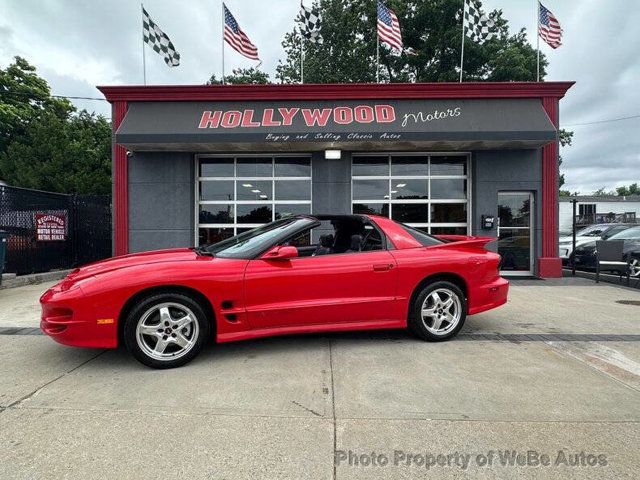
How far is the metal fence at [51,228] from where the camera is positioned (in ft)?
27.9

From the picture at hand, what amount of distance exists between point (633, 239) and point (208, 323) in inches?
466

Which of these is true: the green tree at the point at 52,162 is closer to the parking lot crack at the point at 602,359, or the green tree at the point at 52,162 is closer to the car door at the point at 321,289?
the car door at the point at 321,289

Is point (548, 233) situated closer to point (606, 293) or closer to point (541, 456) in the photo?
point (606, 293)

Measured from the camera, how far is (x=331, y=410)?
2.82 meters

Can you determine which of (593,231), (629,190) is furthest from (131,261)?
(629,190)

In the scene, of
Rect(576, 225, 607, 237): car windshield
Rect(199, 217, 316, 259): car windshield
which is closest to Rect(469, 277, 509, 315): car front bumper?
Rect(199, 217, 316, 259): car windshield

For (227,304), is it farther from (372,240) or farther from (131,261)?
(372,240)

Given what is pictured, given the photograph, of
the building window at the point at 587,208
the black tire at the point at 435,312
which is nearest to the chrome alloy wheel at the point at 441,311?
the black tire at the point at 435,312

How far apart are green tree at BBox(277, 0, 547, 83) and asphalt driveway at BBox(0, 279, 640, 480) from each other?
21.6 m

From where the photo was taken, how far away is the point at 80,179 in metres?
24.1

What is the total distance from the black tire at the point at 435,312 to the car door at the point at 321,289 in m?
0.29

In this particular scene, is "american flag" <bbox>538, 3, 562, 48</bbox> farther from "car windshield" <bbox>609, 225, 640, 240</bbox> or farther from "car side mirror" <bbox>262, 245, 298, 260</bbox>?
"car side mirror" <bbox>262, 245, 298, 260</bbox>

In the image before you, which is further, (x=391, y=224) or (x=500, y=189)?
(x=500, y=189)

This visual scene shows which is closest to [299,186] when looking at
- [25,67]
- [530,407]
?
[530,407]
